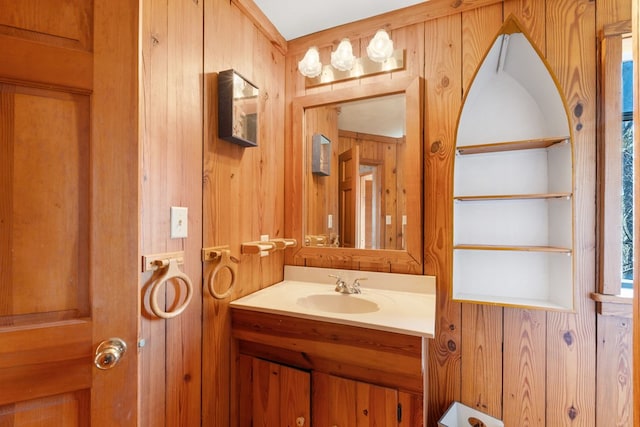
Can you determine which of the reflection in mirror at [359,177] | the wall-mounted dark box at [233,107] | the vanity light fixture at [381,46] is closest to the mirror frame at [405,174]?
the reflection in mirror at [359,177]

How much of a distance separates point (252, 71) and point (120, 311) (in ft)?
4.47

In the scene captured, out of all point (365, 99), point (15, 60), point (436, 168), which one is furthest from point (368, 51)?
point (15, 60)

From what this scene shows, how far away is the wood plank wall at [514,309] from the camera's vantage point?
1266 mm

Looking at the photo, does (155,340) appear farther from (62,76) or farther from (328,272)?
(328,272)

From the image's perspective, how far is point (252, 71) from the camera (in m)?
1.55

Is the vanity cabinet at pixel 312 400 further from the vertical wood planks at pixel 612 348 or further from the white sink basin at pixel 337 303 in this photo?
the vertical wood planks at pixel 612 348

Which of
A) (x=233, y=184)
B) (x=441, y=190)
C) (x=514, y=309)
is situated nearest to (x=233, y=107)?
(x=233, y=184)

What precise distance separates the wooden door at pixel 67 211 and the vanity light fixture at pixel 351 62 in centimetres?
116

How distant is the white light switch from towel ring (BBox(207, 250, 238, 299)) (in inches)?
8.3

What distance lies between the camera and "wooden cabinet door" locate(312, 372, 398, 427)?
108cm

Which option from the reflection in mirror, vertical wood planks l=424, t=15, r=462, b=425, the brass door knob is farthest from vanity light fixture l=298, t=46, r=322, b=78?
the brass door knob

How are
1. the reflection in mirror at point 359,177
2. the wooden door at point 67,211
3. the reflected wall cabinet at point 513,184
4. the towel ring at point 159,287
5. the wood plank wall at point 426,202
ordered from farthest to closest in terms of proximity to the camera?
the reflection in mirror at point 359,177 → the reflected wall cabinet at point 513,184 → the wood plank wall at point 426,202 → the towel ring at point 159,287 → the wooden door at point 67,211

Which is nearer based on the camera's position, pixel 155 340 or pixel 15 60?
pixel 15 60

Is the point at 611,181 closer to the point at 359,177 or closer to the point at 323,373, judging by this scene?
the point at 359,177
